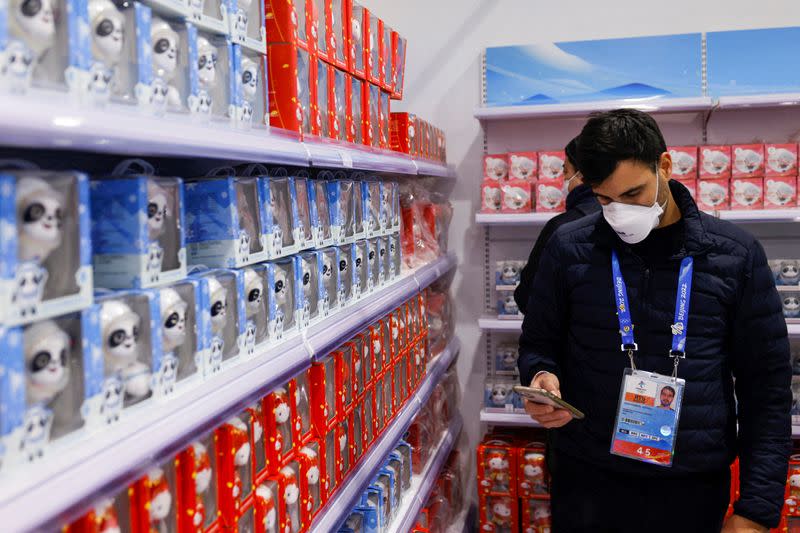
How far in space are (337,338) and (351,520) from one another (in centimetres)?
73

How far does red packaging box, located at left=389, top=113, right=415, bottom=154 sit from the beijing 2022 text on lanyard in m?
1.44

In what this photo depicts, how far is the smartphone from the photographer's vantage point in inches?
70.3

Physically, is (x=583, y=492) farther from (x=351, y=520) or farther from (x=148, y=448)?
(x=148, y=448)

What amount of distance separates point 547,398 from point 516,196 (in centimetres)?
211

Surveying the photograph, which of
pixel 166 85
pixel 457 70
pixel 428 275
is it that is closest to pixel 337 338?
pixel 166 85

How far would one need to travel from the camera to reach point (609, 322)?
6.33 ft

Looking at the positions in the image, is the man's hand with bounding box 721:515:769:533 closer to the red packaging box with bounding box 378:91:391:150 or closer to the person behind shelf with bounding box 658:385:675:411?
the person behind shelf with bounding box 658:385:675:411

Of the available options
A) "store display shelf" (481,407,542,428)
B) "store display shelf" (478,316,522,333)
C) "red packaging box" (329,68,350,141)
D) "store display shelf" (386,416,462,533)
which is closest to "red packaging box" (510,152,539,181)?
"store display shelf" (478,316,522,333)

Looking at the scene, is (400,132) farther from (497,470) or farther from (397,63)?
(497,470)

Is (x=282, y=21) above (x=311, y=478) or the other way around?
above

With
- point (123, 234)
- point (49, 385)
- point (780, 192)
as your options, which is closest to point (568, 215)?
point (780, 192)

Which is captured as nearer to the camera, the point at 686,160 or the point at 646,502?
the point at 646,502

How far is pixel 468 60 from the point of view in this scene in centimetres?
430

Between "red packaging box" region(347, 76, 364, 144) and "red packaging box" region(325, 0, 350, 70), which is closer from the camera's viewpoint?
"red packaging box" region(325, 0, 350, 70)
